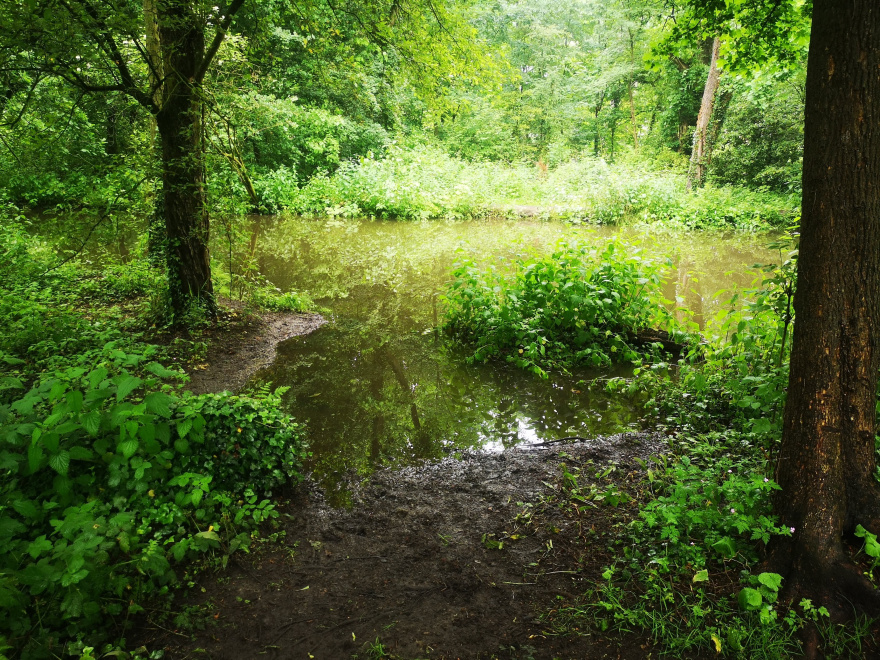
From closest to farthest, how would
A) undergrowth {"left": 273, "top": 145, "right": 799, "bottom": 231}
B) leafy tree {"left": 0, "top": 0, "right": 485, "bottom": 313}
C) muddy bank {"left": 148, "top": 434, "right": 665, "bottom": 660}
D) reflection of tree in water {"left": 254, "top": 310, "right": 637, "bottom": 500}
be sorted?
1. muddy bank {"left": 148, "top": 434, "right": 665, "bottom": 660}
2. leafy tree {"left": 0, "top": 0, "right": 485, "bottom": 313}
3. reflection of tree in water {"left": 254, "top": 310, "right": 637, "bottom": 500}
4. undergrowth {"left": 273, "top": 145, "right": 799, "bottom": 231}

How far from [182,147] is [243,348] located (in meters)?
2.63

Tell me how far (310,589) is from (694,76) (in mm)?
28421

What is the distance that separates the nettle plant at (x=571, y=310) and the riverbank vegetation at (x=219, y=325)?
0.11 ft

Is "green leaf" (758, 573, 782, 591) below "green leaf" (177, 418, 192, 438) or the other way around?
below

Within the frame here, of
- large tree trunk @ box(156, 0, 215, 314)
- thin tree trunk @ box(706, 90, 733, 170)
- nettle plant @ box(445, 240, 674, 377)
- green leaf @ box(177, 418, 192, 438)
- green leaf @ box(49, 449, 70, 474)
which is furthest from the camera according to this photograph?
thin tree trunk @ box(706, 90, 733, 170)

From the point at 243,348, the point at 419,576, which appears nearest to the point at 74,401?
the point at 419,576

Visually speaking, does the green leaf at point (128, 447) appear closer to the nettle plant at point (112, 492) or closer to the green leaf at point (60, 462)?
the nettle plant at point (112, 492)

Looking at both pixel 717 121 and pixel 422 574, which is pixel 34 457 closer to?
pixel 422 574

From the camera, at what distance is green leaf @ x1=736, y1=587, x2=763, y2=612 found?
233 centimetres

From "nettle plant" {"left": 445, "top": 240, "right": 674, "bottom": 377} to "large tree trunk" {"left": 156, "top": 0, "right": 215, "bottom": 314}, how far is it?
363cm

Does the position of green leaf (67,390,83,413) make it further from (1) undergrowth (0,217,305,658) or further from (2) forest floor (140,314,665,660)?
(2) forest floor (140,314,665,660)

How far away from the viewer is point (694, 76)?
23.5m

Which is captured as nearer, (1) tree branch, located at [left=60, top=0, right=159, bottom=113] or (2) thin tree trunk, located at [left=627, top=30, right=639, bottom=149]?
(1) tree branch, located at [left=60, top=0, right=159, bottom=113]

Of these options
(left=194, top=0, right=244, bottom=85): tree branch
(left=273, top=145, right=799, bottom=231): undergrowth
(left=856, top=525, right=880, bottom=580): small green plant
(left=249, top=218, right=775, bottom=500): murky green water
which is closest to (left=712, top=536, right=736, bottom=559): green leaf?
(left=856, top=525, right=880, bottom=580): small green plant
